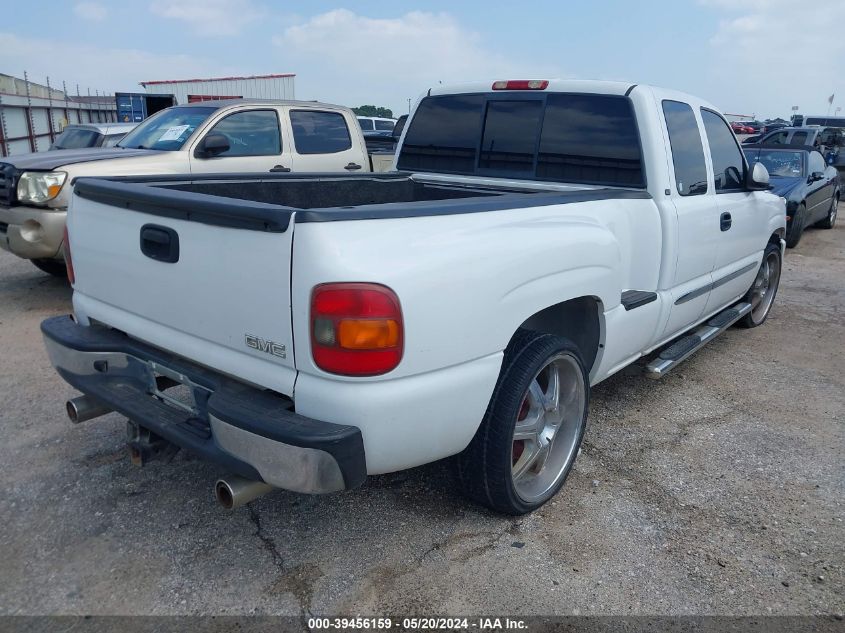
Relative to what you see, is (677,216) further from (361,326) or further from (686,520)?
(361,326)

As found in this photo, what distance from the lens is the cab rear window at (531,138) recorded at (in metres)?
3.70

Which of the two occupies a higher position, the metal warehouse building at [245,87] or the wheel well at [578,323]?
the metal warehouse building at [245,87]

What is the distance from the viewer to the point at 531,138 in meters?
3.98

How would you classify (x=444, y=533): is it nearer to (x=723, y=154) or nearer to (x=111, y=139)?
(x=723, y=154)

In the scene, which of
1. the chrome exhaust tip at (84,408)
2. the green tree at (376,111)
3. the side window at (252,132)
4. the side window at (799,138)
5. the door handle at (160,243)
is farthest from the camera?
the green tree at (376,111)

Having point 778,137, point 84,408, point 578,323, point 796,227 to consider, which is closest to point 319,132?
point 578,323

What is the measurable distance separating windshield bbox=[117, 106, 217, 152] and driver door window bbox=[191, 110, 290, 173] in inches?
9.7

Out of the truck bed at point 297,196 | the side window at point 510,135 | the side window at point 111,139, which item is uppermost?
the side window at point 510,135

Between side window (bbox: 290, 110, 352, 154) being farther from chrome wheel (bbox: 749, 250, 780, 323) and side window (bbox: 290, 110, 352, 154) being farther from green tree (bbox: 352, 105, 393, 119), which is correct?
green tree (bbox: 352, 105, 393, 119)

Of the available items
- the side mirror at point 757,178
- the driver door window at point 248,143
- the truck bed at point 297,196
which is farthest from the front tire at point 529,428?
the driver door window at point 248,143

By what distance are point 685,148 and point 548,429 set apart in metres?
2.04

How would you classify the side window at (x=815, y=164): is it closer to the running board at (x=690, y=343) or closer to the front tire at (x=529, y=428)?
the running board at (x=690, y=343)

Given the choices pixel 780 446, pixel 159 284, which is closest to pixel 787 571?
pixel 780 446

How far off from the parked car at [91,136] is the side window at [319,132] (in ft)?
11.4
